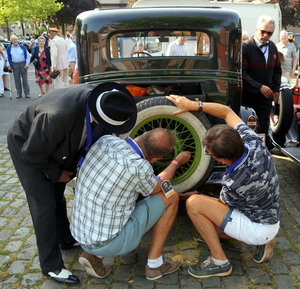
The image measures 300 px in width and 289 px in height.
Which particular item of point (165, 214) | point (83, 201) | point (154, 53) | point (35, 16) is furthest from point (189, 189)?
point (35, 16)

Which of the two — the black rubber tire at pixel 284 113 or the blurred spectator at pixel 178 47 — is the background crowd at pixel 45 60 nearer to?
the blurred spectator at pixel 178 47

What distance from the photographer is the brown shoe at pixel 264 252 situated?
2.89 meters

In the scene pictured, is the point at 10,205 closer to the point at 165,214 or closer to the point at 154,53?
the point at 165,214

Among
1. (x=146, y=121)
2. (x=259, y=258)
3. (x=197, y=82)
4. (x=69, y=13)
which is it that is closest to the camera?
(x=259, y=258)

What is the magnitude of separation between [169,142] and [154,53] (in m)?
2.83

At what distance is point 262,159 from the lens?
2.59 metres

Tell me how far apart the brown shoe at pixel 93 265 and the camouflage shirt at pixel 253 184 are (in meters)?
1.10

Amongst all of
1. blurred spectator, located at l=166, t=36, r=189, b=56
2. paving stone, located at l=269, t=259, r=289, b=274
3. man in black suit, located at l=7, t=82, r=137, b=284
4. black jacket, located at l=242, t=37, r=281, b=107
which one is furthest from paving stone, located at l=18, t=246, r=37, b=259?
black jacket, located at l=242, t=37, r=281, b=107

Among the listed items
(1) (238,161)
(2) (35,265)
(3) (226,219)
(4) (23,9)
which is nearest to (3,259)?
(2) (35,265)

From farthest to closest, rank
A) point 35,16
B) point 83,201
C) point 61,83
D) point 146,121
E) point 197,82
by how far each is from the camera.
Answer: point 35,16 → point 61,83 → point 197,82 → point 146,121 → point 83,201

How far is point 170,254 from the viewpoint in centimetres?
313

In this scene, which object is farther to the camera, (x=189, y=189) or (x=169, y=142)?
(x=189, y=189)

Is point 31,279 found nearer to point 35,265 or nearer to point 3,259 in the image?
point 35,265

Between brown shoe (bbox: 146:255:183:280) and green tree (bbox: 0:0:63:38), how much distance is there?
24.3 m
